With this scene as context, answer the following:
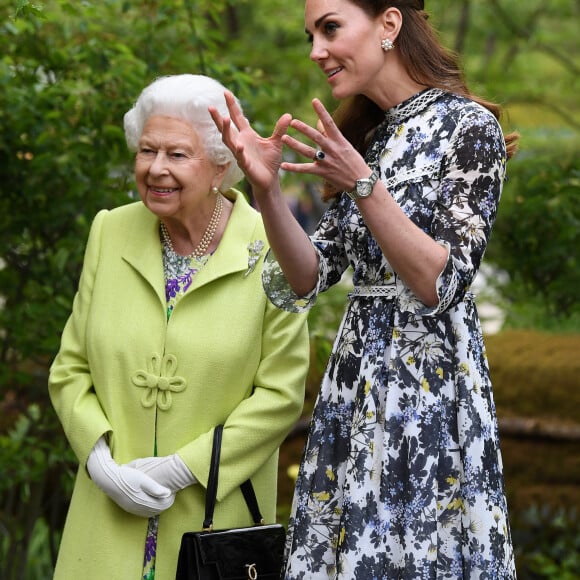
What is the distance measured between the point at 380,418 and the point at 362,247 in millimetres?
421

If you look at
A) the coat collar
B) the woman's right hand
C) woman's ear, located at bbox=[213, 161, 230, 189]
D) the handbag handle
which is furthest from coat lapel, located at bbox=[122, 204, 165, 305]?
the woman's right hand

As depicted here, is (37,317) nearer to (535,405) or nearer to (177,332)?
(177,332)

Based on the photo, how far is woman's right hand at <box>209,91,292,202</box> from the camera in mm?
2535

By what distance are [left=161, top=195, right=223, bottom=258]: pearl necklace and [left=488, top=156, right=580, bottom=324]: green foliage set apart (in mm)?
1697

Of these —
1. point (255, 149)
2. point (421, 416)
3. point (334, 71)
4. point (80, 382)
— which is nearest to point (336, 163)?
point (255, 149)

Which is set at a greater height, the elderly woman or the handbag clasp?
the elderly woman

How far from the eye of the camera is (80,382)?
3.31m

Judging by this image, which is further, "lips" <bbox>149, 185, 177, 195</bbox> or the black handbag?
"lips" <bbox>149, 185, 177, 195</bbox>

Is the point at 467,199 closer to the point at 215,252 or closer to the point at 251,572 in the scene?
the point at 215,252

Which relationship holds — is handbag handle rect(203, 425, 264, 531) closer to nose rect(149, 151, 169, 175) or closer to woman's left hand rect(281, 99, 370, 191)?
nose rect(149, 151, 169, 175)

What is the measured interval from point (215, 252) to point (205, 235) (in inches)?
3.1

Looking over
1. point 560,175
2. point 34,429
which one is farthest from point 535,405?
point 34,429

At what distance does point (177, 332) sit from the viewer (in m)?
3.23

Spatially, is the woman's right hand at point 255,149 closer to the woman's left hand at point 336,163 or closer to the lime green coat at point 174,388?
the woman's left hand at point 336,163
